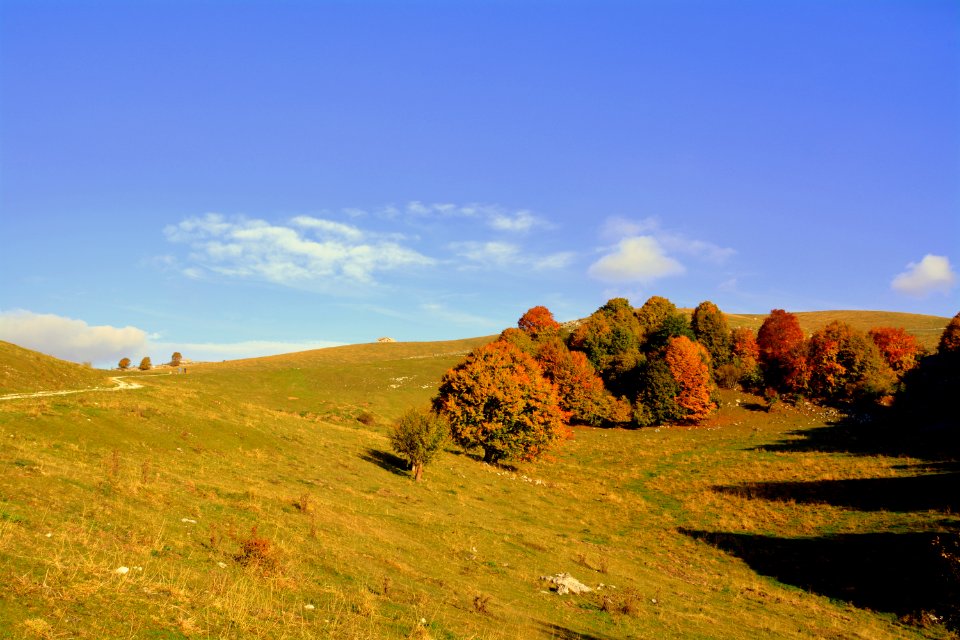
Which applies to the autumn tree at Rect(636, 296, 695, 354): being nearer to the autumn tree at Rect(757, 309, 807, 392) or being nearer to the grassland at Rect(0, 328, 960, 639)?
the autumn tree at Rect(757, 309, 807, 392)

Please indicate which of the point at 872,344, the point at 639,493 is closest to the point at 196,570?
the point at 639,493

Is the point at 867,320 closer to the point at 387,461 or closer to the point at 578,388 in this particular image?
the point at 578,388

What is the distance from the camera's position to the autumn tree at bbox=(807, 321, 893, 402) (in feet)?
269

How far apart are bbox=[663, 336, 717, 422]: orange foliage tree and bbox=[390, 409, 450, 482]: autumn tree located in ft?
169

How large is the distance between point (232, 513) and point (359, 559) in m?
5.64

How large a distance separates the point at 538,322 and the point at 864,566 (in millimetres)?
80706

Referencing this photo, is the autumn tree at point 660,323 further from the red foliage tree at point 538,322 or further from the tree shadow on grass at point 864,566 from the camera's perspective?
the tree shadow on grass at point 864,566

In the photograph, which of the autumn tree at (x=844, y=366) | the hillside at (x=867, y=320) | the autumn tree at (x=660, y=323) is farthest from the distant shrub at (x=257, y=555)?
the hillside at (x=867, y=320)

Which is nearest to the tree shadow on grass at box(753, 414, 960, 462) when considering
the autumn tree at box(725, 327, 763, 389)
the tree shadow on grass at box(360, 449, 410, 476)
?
the autumn tree at box(725, 327, 763, 389)

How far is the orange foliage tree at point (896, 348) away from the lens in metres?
90.8

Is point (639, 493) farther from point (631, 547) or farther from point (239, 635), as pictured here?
point (239, 635)

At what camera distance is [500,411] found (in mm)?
53312

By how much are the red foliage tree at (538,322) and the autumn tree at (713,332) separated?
2705cm

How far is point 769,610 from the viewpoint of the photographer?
23844mm
